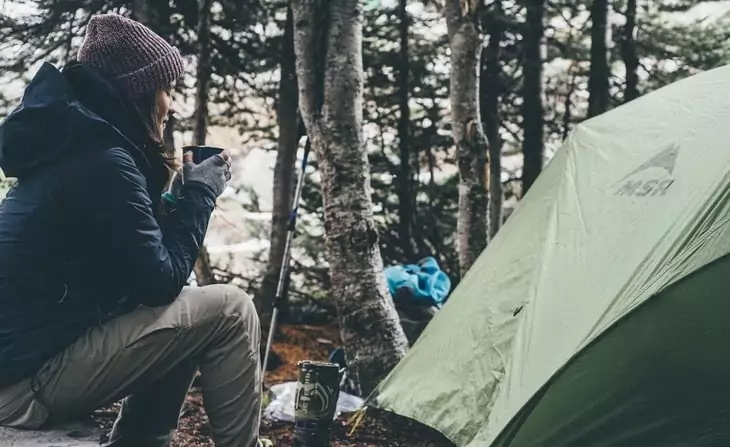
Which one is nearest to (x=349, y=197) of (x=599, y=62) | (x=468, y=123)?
(x=468, y=123)

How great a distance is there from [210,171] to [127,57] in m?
0.49

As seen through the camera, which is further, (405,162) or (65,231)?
(405,162)

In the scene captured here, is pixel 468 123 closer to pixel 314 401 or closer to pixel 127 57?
pixel 314 401

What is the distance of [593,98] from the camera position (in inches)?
314

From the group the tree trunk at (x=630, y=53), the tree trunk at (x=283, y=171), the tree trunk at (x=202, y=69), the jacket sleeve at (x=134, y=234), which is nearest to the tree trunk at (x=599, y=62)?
the tree trunk at (x=630, y=53)

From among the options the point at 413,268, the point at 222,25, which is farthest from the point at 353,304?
the point at 222,25

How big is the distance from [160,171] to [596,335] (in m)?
1.73

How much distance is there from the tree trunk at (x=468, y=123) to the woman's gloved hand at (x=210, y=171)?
3.11 metres

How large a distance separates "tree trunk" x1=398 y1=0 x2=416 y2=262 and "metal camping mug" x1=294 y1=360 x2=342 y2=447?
4586 millimetres

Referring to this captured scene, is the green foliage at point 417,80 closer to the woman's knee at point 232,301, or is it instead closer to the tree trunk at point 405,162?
the tree trunk at point 405,162

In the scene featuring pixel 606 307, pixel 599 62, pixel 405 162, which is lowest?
pixel 606 307

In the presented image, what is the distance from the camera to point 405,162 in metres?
8.25

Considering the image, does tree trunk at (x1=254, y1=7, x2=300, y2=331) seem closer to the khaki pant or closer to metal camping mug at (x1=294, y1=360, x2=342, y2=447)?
metal camping mug at (x1=294, y1=360, x2=342, y2=447)

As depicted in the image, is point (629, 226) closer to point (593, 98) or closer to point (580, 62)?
point (593, 98)
